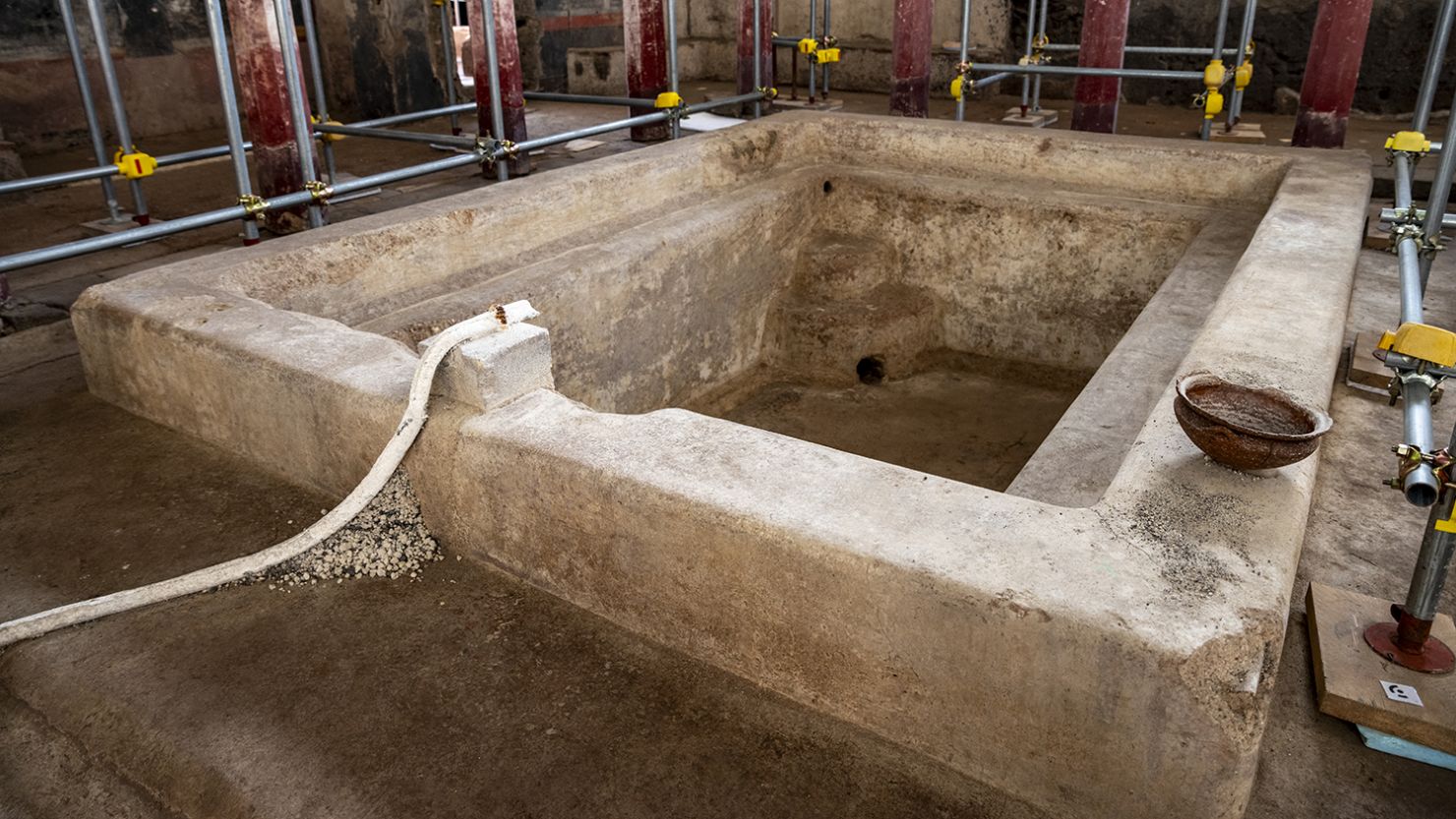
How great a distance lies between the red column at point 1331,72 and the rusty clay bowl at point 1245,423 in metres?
4.47

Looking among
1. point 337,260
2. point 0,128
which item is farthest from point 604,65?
point 337,260

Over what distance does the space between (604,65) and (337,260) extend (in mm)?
8251

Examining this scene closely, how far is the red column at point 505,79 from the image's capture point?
7281mm

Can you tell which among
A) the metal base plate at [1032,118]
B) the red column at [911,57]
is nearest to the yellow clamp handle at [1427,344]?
the red column at [911,57]

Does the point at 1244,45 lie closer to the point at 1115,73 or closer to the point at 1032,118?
the point at 1115,73

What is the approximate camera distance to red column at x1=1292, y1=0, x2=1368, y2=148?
590 cm

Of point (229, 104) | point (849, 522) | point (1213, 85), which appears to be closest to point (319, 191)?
point (229, 104)

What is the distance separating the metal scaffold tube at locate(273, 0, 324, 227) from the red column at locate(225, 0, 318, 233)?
0.14m

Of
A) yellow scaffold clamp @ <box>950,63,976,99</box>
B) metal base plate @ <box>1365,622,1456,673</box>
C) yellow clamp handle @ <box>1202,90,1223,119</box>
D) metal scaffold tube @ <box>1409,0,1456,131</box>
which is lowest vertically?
metal base plate @ <box>1365,622,1456,673</box>

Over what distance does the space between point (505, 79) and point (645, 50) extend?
159 cm

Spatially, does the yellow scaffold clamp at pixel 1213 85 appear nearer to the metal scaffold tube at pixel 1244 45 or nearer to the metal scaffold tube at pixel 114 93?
the metal scaffold tube at pixel 1244 45

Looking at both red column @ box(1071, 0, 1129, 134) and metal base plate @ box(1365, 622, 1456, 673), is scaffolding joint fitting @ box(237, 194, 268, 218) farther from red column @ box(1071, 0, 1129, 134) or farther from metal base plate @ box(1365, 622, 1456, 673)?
red column @ box(1071, 0, 1129, 134)

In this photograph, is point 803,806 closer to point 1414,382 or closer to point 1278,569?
point 1278,569

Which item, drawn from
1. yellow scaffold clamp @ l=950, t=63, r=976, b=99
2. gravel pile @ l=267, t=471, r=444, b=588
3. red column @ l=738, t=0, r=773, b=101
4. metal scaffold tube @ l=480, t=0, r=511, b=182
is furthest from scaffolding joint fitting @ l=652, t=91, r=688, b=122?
gravel pile @ l=267, t=471, r=444, b=588
